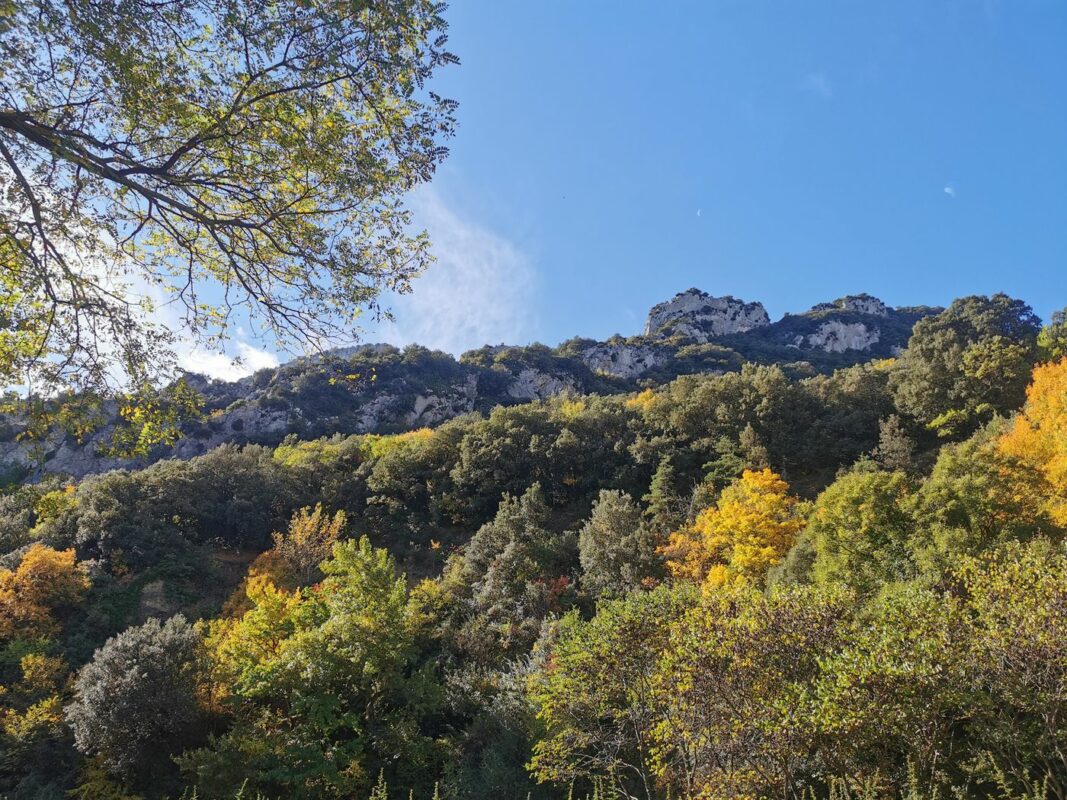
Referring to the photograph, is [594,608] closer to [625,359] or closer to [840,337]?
[625,359]

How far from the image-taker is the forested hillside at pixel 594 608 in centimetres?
804


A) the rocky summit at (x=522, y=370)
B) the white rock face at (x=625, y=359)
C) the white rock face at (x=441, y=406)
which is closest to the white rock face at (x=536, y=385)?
the rocky summit at (x=522, y=370)

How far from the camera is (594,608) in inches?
889

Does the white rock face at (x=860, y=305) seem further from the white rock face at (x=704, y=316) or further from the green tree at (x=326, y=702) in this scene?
the green tree at (x=326, y=702)

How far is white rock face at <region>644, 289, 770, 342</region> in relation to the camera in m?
132

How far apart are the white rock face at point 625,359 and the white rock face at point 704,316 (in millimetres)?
27323

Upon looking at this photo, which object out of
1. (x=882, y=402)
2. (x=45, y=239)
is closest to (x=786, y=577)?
(x=45, y=239)

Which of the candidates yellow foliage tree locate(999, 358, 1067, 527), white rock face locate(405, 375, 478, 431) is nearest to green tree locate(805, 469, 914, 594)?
yellow foliage tree locate(999, 358, 1067, 527)

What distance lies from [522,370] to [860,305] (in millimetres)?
97380

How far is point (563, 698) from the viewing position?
426 inches

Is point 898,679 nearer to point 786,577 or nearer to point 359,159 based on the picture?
point 359,159

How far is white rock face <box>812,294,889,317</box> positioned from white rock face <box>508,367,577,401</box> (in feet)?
276

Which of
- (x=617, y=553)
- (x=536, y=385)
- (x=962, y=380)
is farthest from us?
(x=536, y=385)

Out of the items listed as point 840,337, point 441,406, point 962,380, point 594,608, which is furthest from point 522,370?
point 840,337
